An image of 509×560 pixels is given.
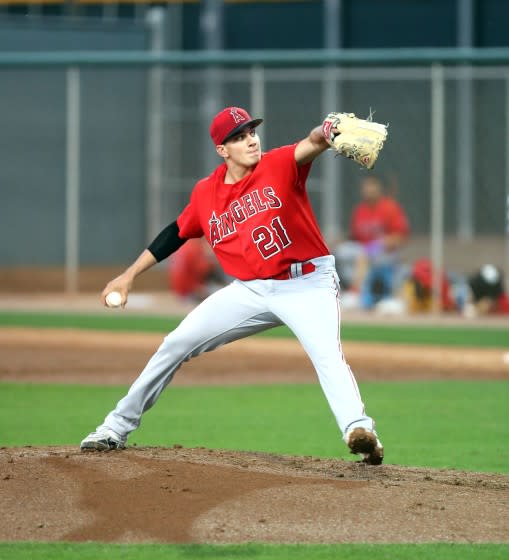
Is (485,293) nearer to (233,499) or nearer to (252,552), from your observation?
(233,499)

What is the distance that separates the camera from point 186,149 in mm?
18656

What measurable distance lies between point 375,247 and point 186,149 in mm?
4145

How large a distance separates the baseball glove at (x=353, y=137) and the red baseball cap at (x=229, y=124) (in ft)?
2.03

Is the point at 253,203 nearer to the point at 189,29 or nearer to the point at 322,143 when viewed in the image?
the point at 322,143

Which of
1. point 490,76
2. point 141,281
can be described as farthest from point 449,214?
point 141,281

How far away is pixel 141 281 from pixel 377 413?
1091 centimetres

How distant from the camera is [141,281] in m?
19.2

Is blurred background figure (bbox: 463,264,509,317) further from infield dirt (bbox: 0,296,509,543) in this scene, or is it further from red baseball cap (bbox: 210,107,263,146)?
red baseball cap (bbox: 210,107,263,146)

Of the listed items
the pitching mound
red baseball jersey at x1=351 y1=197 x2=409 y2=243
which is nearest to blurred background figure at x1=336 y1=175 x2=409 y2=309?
red baseball jersey at x1=351 y1=197 x2=409 y2=243

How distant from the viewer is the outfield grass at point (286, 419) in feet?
23.3

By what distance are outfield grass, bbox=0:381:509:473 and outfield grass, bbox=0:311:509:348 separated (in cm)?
303

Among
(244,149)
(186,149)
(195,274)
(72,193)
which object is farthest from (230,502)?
(186,149)

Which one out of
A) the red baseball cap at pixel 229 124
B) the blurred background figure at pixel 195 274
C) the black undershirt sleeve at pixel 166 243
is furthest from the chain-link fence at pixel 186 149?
the red baseball cap at pixel 229 124

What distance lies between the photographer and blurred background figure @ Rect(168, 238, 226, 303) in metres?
16.3
